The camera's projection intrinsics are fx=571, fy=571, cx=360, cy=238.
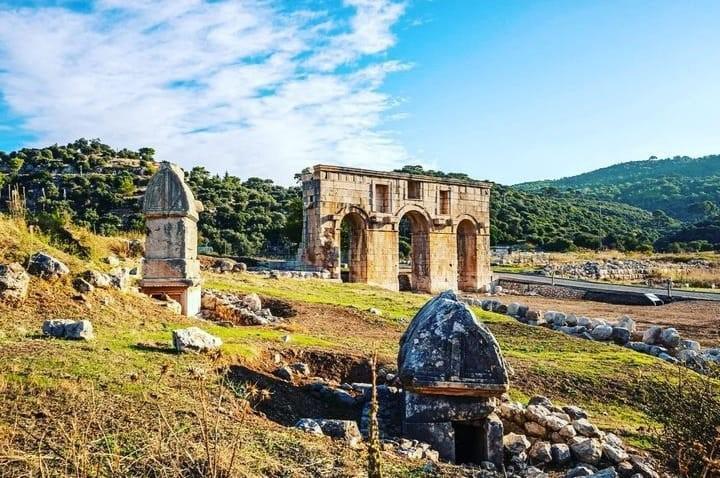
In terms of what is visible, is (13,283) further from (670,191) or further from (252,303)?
(670,191)

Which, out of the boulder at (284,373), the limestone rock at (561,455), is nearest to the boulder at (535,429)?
the limestone rock at (561,455)

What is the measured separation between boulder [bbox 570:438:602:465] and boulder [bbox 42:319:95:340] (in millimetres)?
5774

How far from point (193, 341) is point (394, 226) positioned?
2001cm

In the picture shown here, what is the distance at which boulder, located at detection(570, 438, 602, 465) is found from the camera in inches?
248

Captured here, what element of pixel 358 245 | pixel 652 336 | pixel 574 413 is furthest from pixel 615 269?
pixel 574 413

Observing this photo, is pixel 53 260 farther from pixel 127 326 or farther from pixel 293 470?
pixel 293 470

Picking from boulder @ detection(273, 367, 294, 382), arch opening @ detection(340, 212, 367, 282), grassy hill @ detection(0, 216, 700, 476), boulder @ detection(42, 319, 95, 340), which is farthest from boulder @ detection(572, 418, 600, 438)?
arch opening @ detection(340, 212, 367, 282)

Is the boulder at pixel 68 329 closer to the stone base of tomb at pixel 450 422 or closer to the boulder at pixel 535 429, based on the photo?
the stone base of tomb at pixel 450 422

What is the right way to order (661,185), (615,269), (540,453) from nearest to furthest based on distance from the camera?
(540,453) → (615,269) → (661,185)

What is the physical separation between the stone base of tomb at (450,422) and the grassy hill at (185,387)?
35.4 inches

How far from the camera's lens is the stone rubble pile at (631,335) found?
11.9 meters

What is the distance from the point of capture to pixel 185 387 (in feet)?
18.1

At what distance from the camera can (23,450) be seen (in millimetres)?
3826

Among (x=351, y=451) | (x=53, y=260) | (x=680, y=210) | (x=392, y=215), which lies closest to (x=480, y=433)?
(x=351, y=451)
